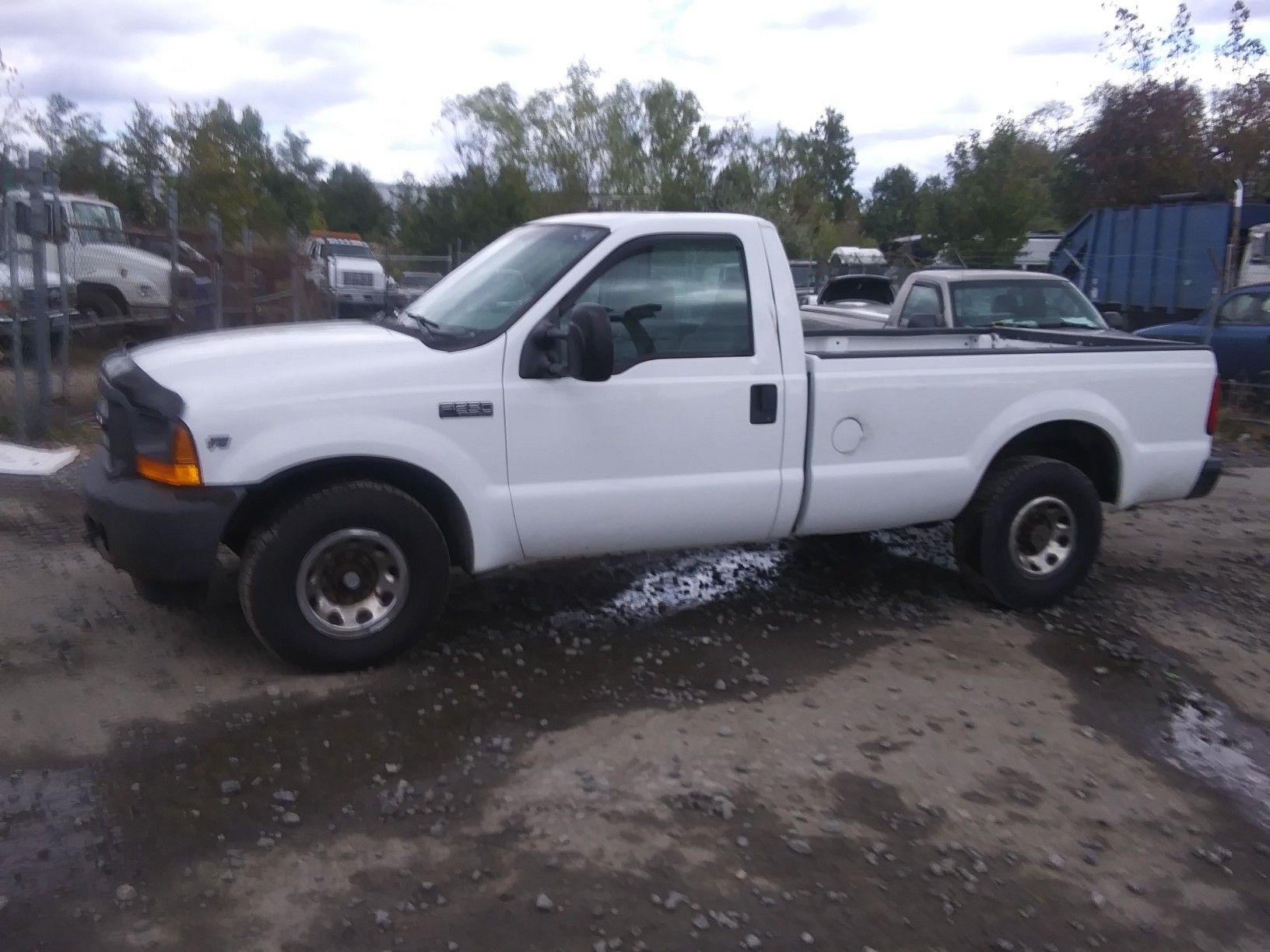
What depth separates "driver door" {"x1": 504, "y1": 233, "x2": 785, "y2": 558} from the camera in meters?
5.43

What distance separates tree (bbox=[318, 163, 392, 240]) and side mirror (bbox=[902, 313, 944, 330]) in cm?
4087

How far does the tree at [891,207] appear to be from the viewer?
5984 centimetres

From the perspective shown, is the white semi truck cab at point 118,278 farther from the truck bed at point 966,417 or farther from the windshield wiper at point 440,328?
the truck bed at point 966,417

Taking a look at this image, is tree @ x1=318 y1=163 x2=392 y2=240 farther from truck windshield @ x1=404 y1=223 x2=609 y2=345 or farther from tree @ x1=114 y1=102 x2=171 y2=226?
truck windshield @ x1=404 y1=223 x2=609 y2=345

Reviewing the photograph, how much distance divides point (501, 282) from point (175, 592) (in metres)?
2.03

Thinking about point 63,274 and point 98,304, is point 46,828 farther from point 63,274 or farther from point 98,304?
point 98,304

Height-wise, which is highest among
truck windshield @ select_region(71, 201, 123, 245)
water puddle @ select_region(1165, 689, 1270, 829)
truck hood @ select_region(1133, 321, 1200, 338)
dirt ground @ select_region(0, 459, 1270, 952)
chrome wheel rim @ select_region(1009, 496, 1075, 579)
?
truck windshield @ select_region(71, 201, 123, 245)

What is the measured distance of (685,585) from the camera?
696 centimetres

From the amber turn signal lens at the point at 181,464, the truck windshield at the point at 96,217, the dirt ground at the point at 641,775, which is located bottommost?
the dirt ground at the point at 641,775

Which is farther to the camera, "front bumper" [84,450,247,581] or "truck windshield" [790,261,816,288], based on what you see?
"truck windshield" [790,261,816,288]

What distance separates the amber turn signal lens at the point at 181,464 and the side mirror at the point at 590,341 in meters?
1.57

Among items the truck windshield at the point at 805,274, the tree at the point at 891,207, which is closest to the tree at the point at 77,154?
the truck windshield at the point at 805,274

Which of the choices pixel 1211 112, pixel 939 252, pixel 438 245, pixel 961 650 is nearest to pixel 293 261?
pixel 438 245

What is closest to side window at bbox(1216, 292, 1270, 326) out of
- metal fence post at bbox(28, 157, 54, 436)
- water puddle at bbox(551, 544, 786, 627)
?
water puddle at bbox(551, 544, 786, 627)
